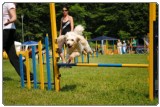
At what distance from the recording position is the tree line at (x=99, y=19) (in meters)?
26.3

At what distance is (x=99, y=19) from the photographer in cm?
3175

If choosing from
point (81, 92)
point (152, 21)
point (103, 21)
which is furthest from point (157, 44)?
point (103, 21)

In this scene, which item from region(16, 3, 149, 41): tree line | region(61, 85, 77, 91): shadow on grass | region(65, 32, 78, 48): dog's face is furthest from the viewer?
region(16, 3, 149, 41): tree line

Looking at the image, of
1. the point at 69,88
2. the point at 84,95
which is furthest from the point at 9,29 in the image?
the point at 84,95

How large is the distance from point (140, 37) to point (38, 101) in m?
25.7

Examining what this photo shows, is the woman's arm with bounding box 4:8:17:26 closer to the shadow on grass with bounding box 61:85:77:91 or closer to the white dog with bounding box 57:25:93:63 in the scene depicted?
the white dog with bounding box 57:25:93:63

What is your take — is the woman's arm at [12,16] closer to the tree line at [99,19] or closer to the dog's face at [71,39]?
the dog's face at [71,39]

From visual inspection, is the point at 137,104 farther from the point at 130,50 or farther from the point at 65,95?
the point at 130,50

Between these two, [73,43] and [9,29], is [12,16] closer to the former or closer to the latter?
[9,29]

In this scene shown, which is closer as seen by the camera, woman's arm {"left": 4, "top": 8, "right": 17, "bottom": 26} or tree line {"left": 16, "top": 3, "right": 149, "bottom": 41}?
woman's arm {"left": 4, "top": 8, "right": 17, "bottom": 26}

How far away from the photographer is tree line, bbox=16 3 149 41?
26.3 m

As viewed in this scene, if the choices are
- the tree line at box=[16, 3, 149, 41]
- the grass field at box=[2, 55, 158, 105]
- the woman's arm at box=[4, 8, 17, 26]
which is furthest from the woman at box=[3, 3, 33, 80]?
the tree line at box=[16, 3, 149, 41]

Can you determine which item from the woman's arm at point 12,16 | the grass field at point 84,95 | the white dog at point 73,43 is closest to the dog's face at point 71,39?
the white dog at point 73,43

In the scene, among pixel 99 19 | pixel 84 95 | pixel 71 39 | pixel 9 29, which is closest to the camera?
pixel 84 95
